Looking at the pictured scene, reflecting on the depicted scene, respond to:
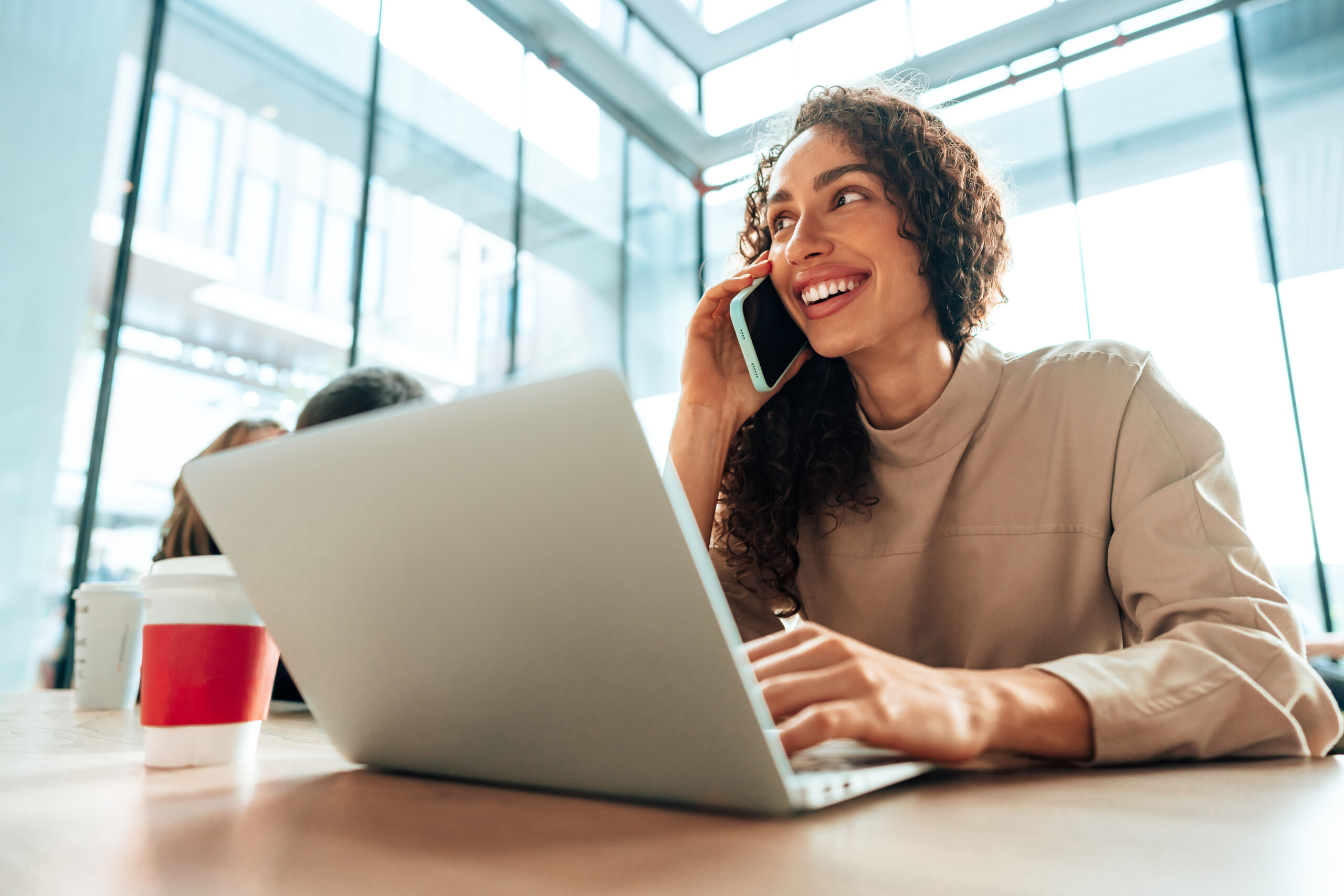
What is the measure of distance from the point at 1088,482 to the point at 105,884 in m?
0.86

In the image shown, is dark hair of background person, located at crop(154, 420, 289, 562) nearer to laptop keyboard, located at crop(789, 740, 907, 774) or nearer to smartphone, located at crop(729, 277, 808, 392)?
smartphone, located at crop(729, 277, 808, 392)

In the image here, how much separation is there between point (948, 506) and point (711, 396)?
1.17ft

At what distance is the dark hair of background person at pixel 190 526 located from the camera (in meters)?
1.34

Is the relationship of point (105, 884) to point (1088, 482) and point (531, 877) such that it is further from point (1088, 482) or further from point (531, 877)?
point (1088, 482)

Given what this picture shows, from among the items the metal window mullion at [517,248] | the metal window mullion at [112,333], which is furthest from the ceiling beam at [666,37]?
the metal window mullion at [112,333]

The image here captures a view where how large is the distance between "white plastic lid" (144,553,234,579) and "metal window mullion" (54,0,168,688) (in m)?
2.27

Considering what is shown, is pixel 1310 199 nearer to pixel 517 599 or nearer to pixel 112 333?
pixel 517 599

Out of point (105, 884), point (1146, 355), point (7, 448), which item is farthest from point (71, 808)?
point (7, 448)

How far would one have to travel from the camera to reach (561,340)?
439cm

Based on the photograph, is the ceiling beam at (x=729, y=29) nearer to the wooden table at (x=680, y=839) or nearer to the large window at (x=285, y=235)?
the large window at (x=285, y=235)

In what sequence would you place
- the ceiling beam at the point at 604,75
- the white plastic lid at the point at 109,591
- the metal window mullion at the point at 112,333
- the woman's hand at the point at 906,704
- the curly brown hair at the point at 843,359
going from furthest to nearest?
the ceiling beam at the point at 604,75 < the metal window mullion at the point at 112,333 < the white plastic lid at the point at 109,591 < the curly brown hair at the point at 843,359 < the woman's hand at the point at 906,704

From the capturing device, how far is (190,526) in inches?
52.6

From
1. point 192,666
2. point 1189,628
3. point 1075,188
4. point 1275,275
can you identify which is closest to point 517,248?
point 1075,188

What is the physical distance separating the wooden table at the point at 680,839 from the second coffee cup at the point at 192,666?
7 centimetres
